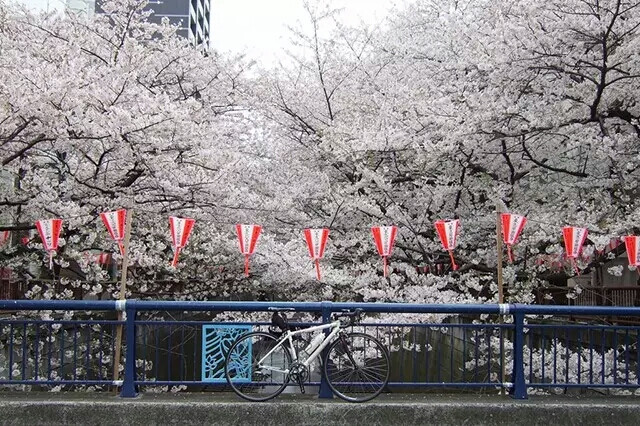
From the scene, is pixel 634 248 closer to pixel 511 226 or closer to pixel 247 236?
pixel 511 226

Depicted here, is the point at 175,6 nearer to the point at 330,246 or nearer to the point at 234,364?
the point at 330,246

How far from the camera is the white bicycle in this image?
19.0 ft

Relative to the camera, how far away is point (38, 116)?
961 centimetres

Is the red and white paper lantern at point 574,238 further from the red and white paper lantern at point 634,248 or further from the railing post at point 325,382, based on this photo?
the railing post at point 325,382

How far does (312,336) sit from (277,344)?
1.23 feet

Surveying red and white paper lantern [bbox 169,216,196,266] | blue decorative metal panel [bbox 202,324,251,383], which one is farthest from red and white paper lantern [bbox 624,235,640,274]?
red and white paper lantern [bbox 169,216,196,266]

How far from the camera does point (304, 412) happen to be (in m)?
5.60

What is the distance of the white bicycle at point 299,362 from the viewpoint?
579 cm

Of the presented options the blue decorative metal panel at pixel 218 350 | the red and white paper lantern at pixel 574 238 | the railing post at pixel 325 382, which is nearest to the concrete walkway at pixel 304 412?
the railing post at pixel 325 382

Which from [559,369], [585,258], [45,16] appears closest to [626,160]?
[585,258]

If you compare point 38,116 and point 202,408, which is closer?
point 202,408

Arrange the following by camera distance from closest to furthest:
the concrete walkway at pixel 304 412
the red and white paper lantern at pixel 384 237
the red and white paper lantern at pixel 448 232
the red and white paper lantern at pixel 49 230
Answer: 1. the concrete walkway at pixel 304 412
2. the red and white paper lantern at pixel 49 230
3. the red and white paper lantern at pixel 448 232
4. the red and white paper lantern at pixel 384 237

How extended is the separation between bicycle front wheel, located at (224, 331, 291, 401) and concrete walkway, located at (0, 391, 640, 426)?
17cm

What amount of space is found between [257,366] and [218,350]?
43cm
